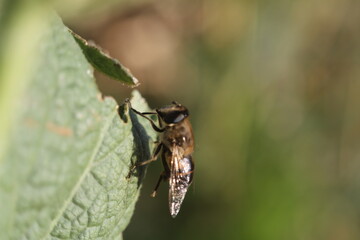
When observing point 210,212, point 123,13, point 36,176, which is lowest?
point 36,176

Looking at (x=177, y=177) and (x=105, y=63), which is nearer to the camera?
(x=105, y=63)

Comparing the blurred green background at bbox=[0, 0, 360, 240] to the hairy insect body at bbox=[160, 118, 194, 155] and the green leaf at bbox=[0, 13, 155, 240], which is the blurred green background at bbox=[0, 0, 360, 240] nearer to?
the hairy insect body at bbox=[160, 118, 194, 155]

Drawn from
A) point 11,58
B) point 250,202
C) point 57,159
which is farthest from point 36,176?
point 250,202

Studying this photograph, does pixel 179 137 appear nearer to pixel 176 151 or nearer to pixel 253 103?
pixel 176 151

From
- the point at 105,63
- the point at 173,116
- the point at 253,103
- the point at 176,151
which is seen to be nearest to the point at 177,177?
the point at 176,151

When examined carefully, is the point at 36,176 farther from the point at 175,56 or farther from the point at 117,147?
the point at 175,56

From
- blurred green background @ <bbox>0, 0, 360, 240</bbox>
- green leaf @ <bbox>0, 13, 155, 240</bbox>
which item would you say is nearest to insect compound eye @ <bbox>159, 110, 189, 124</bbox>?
green leaf @ <bbox>0, 13, 155, 240</bbox>
